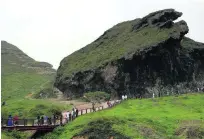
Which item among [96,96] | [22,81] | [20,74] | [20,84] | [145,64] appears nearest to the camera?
[96,96]

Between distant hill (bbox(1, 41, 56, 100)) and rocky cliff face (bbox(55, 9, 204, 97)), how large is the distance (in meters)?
25.6

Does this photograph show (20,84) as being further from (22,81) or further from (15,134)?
(15,134)

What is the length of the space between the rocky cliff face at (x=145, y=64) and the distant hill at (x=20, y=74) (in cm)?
2561

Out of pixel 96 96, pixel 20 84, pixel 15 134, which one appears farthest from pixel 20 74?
pixel 15 134

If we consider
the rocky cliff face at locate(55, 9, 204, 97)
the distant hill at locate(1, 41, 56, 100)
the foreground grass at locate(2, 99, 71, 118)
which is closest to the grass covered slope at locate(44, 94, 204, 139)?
the foreground grass at locate(2, 99, 71, 118)

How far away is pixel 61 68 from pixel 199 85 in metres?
29.5

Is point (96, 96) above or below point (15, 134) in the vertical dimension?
above

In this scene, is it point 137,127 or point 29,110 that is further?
point 29,110

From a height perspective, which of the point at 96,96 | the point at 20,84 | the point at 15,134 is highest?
the point at 20,84

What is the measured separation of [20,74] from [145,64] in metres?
69.2

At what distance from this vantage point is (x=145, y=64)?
7794 centimetres

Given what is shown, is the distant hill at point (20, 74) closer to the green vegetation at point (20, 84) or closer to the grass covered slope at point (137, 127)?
the green vegetation at point (20, 84)

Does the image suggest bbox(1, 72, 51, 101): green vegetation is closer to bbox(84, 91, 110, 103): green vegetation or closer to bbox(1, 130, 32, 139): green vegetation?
bbox(84, 91, 110, 103): green vegetation

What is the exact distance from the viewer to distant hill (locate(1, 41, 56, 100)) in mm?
111500
